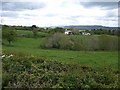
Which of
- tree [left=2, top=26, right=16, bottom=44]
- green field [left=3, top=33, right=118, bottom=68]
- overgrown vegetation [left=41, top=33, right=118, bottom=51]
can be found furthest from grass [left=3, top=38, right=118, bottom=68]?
tree [left=2, top=26, right=16, bottom=44]

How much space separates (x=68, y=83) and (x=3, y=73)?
2.32 m

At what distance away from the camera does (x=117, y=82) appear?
7395mm

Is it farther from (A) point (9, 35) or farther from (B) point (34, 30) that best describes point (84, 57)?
(B) point (34, 30)

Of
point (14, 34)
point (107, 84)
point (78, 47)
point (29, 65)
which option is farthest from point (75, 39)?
point (107, 84)

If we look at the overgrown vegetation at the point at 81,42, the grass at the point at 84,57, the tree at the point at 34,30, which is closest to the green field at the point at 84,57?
the grass at the point at 84,57

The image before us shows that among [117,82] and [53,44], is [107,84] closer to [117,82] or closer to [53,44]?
[117,82]

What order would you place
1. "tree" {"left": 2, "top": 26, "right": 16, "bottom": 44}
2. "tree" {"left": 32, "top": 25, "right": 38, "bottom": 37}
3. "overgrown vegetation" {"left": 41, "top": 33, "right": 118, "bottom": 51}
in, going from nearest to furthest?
"overgrown vegetation" {"left": 41, "top": 33, "right": 118, "bottom": 51}, "tree" {"left": 2, "top": 26, "right": 16, "bottom": 44}, "tree" {"left": 32, "top": 25, "right": 38, "bottom": 37}

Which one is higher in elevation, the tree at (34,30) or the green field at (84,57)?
the tree at (34,30)

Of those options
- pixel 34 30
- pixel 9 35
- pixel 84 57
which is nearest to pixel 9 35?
pixel 9 35

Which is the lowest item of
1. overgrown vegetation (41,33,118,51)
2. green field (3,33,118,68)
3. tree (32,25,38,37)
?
green field (3,33,118,68)

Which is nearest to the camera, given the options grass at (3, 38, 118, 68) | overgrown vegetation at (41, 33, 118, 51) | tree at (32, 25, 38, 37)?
grass at (3, 38, 118, 68)

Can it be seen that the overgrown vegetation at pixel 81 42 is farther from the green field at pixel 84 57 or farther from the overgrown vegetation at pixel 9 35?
the overgrown vegetation at pixel 9 35

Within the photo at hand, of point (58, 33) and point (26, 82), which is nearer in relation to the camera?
point (26, 82)

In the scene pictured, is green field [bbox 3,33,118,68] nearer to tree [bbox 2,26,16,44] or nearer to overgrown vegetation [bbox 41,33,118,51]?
overgrown vegetation [bbox 41,33,118,51]
